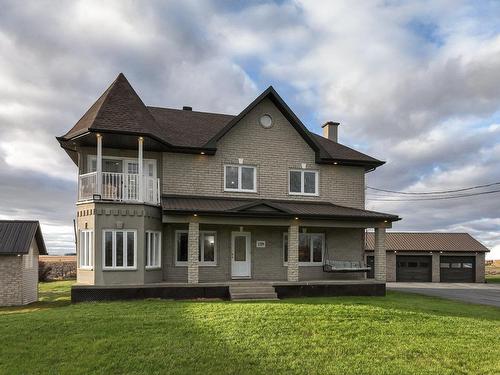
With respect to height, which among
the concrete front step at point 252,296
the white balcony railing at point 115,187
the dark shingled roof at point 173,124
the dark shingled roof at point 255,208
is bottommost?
the concrete front step at point 252,296

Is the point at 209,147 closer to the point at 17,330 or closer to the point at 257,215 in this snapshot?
the point at 257,215

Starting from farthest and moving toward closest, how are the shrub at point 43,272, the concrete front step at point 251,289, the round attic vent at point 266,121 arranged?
the shrub at point 43,272
the round attic vent at point 266,121
the concrete front step at point 251,289

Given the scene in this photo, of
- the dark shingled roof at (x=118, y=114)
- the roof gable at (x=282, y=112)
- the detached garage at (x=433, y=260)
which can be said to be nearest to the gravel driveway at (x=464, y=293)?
the detached garage at (x=433, y=260)

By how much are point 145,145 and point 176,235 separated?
12.7 ft

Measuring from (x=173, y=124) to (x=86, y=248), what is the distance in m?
7.01

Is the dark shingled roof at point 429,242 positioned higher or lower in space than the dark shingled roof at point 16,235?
lower

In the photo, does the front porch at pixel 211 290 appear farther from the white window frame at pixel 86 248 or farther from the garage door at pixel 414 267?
the garage door at pixel 414 267

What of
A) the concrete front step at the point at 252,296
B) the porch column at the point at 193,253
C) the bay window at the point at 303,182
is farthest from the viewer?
the bay window at the point at 303,182

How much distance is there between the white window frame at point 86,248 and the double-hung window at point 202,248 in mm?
3517

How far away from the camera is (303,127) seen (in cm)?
1998

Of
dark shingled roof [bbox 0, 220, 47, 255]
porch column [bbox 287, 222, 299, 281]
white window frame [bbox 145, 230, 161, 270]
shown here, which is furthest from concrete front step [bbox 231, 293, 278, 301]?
dark shingled roof [bbox 0, 220, 47, 255]

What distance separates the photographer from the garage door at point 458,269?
107 feet

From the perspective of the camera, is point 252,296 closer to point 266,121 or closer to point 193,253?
point 193,253

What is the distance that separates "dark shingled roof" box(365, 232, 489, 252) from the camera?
32.5 metres
